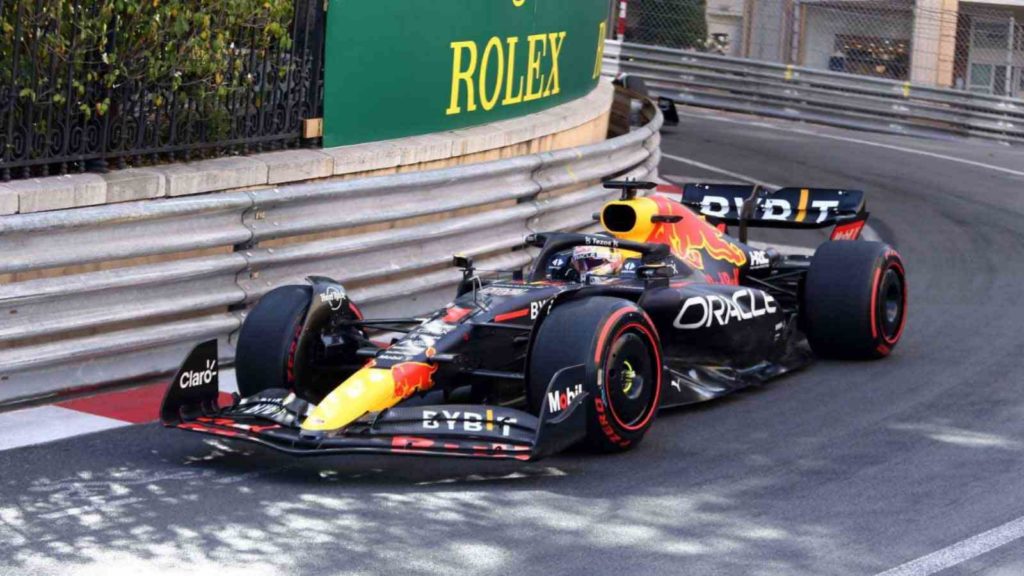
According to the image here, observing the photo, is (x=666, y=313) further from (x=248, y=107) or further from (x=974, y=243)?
(x=974, y=243)

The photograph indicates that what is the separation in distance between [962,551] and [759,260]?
3762 mm

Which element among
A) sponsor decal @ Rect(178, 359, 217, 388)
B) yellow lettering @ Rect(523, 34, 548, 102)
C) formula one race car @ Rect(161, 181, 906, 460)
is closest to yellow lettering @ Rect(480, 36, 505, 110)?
yellow lettering @ Rect(523, 34, 548, 102)

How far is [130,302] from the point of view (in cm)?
789

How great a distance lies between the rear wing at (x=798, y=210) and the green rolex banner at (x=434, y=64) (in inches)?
83.7

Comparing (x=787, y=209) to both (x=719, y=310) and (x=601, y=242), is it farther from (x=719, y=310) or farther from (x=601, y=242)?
(x=601, y=242)

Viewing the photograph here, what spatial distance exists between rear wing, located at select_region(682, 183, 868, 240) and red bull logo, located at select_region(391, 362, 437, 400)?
3.71m

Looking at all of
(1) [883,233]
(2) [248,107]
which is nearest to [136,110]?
(2) [248,107]

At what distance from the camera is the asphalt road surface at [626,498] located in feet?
17.9

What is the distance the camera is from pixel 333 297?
7484 mm

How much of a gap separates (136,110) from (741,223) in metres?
3.86

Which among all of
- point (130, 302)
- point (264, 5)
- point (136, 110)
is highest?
point (264, 5)

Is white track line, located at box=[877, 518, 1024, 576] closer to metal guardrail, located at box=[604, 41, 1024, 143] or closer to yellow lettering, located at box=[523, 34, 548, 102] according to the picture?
yellow lettering, located at box=[523, 34, 548, 102]

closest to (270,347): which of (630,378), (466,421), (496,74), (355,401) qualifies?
(355,401)

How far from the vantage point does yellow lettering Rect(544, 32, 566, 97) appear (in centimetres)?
1305
